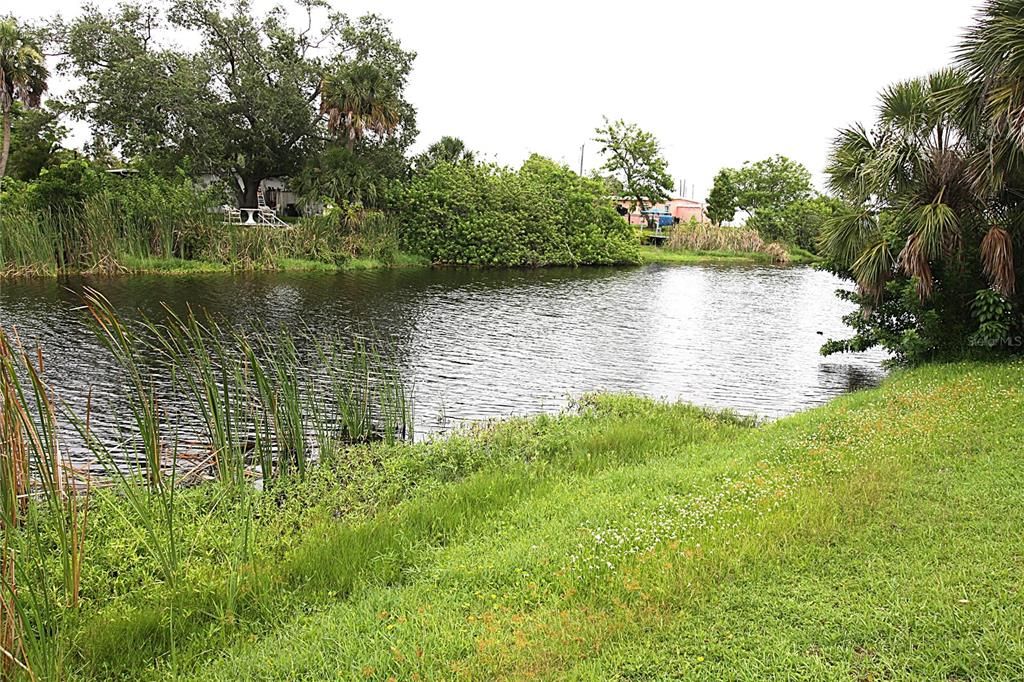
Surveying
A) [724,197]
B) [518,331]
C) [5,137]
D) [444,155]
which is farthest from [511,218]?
[724,197]

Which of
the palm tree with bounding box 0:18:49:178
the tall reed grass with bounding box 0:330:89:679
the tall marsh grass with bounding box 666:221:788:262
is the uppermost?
the palm tree with bounding box 0:18:49:178

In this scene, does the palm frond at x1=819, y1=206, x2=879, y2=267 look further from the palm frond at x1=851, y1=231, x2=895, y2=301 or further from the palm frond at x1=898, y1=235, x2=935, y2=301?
the palm frond at x1=898, y1=235, x2=935, y2=301

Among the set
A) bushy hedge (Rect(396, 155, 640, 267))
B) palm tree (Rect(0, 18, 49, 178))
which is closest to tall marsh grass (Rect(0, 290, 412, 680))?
palm tree (Rect(0, 18, 49, 178))

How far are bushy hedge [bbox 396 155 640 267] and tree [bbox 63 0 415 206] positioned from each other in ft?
15.1

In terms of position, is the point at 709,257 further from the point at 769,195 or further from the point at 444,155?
the point at 444,155

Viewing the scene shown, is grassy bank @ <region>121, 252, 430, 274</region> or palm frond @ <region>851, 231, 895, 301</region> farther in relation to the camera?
grassy bank @ <region>121, 252, 430, 274</region>

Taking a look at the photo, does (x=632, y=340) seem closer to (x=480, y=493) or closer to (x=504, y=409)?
(x=504, y=409)

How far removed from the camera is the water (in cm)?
1183

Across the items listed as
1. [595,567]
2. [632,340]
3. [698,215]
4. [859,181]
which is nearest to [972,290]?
[859,181]

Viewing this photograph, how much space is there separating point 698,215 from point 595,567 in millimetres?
76340

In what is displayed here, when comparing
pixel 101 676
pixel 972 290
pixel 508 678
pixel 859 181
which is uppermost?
pixel 859 181

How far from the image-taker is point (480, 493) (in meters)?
6.43

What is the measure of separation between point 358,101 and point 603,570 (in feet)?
101

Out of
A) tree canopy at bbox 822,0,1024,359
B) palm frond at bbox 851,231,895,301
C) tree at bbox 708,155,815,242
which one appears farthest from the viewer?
tree at bbox 708,155,815,242
